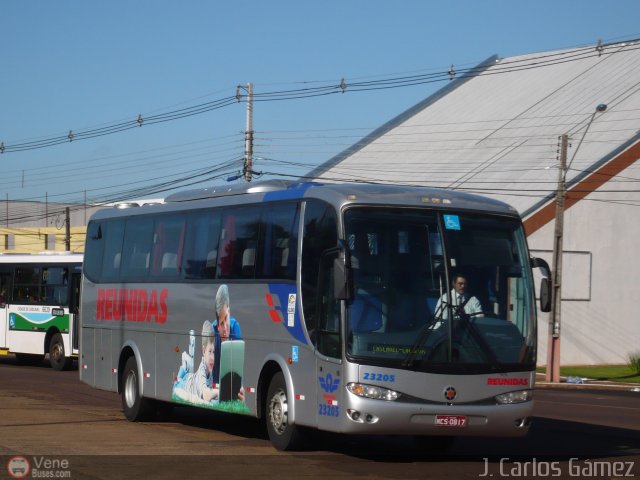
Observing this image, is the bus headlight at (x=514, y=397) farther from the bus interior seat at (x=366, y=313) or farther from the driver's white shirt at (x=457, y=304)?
the bus interior seat at (x=366, y=313)

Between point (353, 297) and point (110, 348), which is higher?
point (353, 297)

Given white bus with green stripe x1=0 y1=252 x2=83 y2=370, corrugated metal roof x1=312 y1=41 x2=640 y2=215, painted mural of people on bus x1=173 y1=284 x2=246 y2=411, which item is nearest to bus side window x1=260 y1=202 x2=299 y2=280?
painted mural of people on bus x1=173 y1=284 x2=246 y2=411

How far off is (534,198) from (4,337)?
20414 millimetres

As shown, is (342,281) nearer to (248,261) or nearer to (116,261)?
(248,261)

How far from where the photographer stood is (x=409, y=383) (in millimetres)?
13062

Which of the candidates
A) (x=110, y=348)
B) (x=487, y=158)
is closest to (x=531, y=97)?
(x=487, y=158)

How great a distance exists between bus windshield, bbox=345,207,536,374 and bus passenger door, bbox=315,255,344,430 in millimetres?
269

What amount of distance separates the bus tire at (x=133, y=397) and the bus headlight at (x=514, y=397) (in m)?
6.76

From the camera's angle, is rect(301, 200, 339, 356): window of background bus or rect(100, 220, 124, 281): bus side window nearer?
rect(301, 200, 339, 356): window of background bus

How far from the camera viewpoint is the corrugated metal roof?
4681cm

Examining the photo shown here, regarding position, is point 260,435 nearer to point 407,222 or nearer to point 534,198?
point 407,222

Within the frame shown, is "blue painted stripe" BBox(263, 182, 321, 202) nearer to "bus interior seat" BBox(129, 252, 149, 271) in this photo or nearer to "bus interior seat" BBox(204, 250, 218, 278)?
"bus interior seat" BBox(204, 250, 218, 278)

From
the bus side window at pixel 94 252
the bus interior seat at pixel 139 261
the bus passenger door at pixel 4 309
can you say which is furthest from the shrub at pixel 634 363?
the bus interior seat at pixel 139 261

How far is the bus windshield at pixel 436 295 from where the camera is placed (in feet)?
43.1
